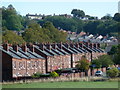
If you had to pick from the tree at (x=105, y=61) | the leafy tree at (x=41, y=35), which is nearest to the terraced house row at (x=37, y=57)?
the tree at (x=105, y=61)

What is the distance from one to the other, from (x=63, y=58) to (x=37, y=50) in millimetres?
8953

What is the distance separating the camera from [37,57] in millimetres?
83312

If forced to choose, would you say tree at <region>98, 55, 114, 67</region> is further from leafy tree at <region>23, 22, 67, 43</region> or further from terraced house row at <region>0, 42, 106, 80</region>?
leafy tree at <region>23, 22, 67, 43</region>

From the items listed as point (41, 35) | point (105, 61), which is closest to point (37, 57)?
point (105, 61)

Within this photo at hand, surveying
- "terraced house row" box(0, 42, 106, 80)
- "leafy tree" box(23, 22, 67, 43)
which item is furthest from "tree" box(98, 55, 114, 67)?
"leafy tree" box(23, 22, 67, 43)

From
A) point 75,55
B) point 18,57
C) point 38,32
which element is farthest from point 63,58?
point 38,32

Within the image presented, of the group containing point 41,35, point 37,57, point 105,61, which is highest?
point 41,35

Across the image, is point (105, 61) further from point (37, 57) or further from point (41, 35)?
point (41, 35)

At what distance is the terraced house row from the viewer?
73.6 m

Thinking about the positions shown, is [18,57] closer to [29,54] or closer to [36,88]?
[29,54]

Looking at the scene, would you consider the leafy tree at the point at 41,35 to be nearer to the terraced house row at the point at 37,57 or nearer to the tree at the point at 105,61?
the terraced house row at the point at 37,57

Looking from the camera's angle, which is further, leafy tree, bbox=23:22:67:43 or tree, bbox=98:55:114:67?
leafy tree, bbox=23:22:67:43

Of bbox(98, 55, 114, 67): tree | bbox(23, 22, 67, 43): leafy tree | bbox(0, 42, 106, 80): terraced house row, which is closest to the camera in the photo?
bbox(0, 42, 106, 80): terraced house row

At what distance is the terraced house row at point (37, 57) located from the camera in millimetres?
73625
